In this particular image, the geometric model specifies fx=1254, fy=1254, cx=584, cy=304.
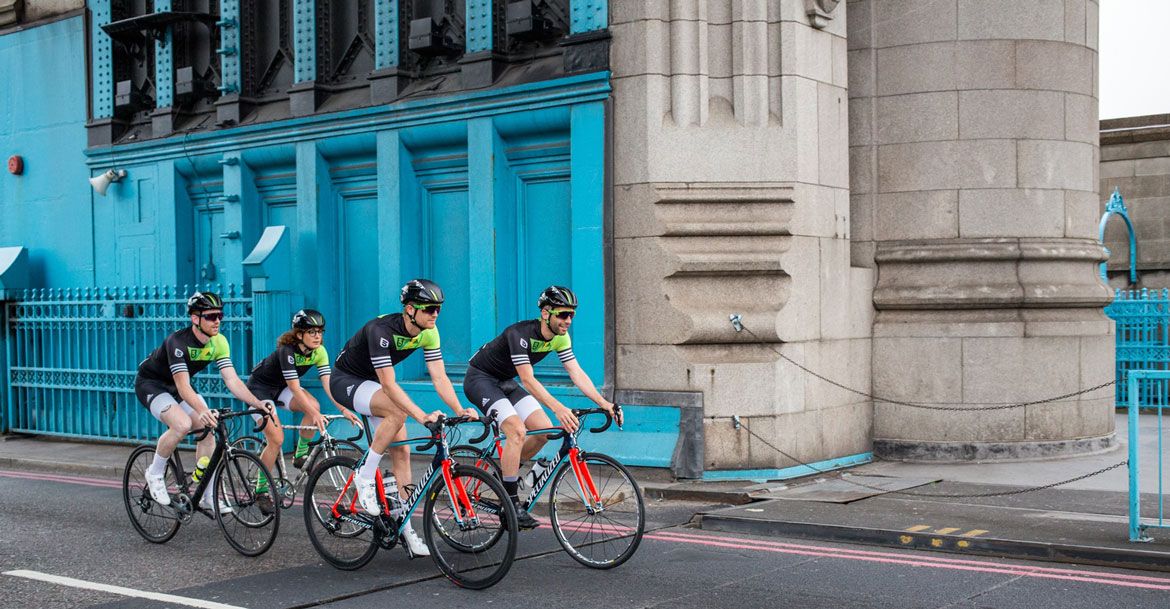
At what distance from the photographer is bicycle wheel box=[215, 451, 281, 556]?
9164 mm

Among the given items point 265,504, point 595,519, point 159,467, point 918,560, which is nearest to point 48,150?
point 159,467

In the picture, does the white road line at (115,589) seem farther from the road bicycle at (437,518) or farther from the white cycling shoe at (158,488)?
the white cycling shoe at (158,488)

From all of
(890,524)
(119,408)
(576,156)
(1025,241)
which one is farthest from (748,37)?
(119,408)

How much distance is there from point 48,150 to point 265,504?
11.6m

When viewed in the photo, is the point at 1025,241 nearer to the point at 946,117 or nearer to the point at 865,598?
the point at 946,117

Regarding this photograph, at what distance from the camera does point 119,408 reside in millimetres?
16609

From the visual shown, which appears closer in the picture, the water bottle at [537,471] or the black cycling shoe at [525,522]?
the black cycling shoe at [525,522]

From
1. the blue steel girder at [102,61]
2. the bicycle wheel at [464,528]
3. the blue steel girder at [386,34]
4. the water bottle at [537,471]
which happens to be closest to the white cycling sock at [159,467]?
the bicycle wheel at [464,528]

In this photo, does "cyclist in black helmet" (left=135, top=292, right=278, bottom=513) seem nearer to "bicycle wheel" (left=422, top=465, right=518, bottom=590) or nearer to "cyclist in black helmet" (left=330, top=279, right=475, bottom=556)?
"cyclist in black helmet" (left=330, top=279, right=475, bottom=556)

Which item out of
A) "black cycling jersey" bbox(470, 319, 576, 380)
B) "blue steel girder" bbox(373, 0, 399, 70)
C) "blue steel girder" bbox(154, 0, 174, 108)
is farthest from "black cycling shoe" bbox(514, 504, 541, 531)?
"blue steel girder" bbox(154, 0, 174, 108)

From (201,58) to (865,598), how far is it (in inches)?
510

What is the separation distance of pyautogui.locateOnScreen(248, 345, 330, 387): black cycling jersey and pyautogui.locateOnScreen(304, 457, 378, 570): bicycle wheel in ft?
6.92

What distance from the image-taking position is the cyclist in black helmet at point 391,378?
8609 millimetres

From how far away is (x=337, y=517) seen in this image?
8.77 m
